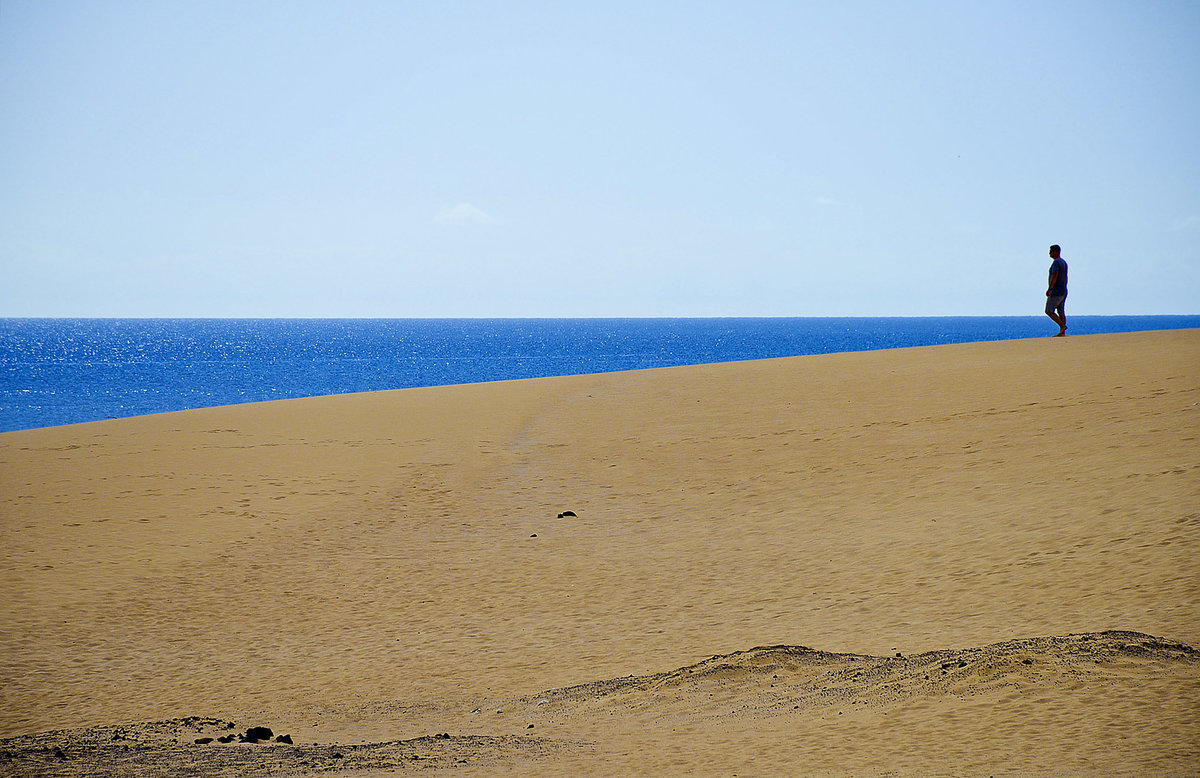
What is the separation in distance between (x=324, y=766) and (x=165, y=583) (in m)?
5.84

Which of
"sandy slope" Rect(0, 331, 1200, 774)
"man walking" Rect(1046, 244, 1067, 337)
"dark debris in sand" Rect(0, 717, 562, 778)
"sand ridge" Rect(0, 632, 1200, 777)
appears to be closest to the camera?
"sand ridge" Rect(0, 632, 1200, 777)

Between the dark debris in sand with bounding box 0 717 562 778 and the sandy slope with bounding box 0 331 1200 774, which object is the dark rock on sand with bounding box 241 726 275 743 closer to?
the dark debris in sand with bounding box 0 717 562 778

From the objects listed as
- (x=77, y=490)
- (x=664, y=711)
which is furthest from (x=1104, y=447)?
(x=77, y=490)

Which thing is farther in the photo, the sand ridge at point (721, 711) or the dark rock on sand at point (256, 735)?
the dark rock on sand at point (256, 735)

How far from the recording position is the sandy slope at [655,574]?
4.91 m

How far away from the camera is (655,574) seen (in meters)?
9.29

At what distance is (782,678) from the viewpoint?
5.94 metres

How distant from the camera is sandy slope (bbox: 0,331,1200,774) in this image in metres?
4.91

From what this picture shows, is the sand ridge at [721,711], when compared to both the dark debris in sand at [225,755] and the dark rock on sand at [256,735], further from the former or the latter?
the dark rock on sand at [256,735]

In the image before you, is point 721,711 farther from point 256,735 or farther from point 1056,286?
point 1056,286

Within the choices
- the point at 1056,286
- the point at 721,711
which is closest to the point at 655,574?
the point at 721,711

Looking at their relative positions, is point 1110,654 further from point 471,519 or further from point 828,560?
point 471,519

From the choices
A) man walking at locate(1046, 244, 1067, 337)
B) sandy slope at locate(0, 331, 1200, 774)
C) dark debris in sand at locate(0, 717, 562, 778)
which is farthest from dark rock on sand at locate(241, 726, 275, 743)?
man walking at locate(1046, 244, 1067, 337)

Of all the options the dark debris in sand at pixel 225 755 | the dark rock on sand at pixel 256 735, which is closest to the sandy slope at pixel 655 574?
the dark debris in sand at pixel 225 755
